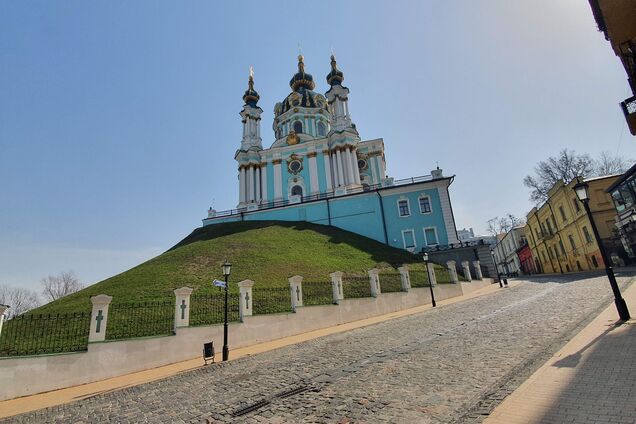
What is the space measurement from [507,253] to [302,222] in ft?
157

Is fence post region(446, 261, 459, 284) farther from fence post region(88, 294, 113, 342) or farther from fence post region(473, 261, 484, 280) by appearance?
fence post region(88, 294, 113, 342)

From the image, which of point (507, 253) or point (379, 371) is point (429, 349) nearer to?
point (379, 371)

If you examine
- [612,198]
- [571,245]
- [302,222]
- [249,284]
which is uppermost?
[302,222]

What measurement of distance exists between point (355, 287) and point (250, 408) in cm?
1391

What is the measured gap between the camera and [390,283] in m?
21.0

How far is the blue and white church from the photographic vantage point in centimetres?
3850

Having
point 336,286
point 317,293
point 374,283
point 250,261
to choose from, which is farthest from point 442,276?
point 250,261

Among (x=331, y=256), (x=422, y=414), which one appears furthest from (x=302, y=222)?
(x=422, y=414)

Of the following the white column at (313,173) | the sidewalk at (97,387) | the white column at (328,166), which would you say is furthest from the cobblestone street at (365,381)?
the white column at (328,166)

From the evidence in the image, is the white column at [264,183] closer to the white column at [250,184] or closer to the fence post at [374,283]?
the white column at [250,184]

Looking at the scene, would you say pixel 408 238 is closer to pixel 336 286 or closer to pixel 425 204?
pixel 425 204

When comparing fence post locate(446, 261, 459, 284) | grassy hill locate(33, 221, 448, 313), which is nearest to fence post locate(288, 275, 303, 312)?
grassy hill locate(33, 221, 448, 313)

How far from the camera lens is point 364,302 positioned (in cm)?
1822

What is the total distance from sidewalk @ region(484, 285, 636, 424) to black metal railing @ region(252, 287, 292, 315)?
11.0 meters
